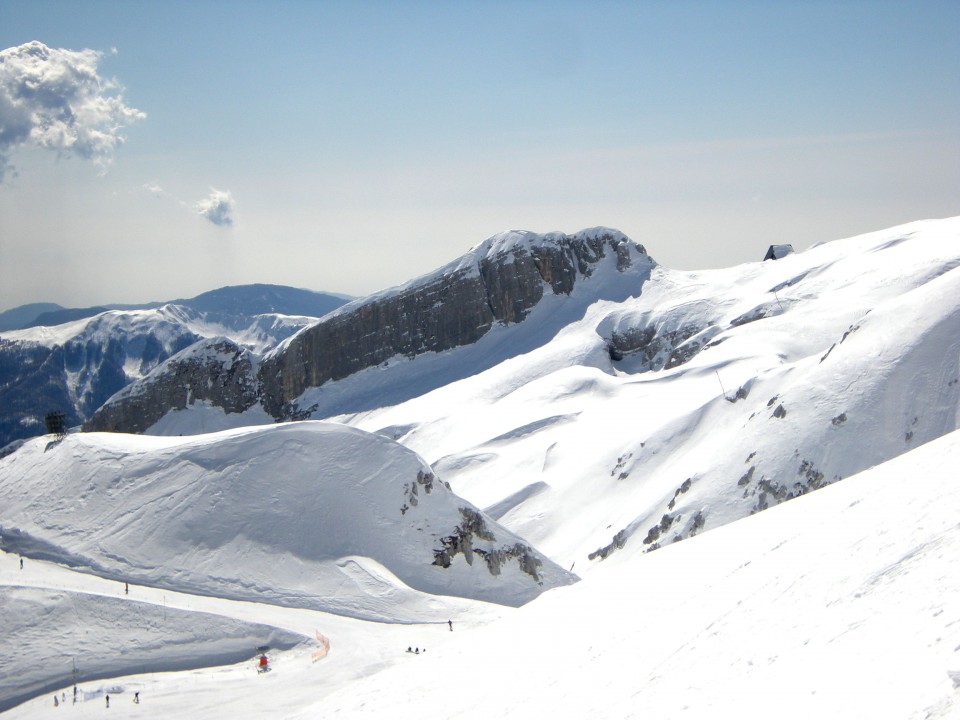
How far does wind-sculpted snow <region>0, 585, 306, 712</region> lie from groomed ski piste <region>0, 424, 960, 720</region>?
1.57 m

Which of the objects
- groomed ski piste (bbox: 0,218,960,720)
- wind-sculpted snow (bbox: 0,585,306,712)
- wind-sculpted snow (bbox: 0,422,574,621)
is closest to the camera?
groomed ski piste (bbox: 0,218,960,720)

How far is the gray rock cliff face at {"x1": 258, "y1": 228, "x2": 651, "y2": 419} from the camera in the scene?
127188 mm

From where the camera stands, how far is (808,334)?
76688 mm

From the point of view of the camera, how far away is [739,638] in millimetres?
14289

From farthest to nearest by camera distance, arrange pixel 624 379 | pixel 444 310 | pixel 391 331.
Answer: pixel 391 331 < pixel 444 310 < pixel 624 379

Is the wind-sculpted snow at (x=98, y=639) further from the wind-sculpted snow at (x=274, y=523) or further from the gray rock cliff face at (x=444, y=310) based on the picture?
the gray rock cliff face at (x=444, y=310)

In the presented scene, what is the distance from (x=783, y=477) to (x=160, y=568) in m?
34.4

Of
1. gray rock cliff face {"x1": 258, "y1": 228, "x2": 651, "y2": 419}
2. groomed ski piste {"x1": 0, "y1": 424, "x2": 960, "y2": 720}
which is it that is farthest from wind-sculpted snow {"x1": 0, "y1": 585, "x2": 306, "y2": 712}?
gray rock cliff face {"x1": 258, "y1": 228, "x2": 651, "y2": 419}

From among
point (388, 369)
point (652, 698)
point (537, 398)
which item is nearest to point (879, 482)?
point (652, 698)

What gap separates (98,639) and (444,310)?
95115mm

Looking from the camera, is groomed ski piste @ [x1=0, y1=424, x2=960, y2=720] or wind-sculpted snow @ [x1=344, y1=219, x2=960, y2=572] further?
wind-sculpted snow @ [x1=344, y1=219, x2=960, y2=572]

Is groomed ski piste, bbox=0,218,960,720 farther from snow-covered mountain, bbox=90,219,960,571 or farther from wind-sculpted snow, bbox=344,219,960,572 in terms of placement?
snow-covered mountain, bbox=90,219,960,571

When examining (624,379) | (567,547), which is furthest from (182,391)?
(567,547)

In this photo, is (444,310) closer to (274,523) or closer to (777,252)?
(777,252)
